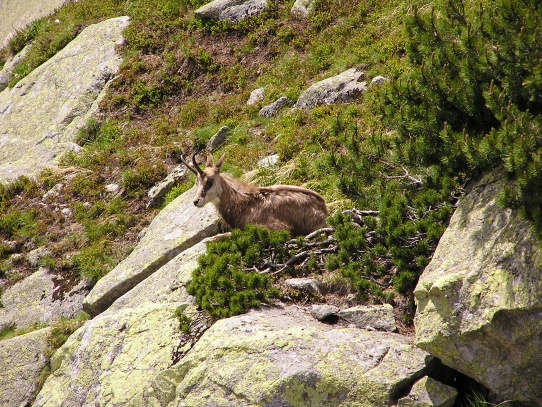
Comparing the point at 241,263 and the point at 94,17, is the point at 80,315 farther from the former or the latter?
the point at 94,17

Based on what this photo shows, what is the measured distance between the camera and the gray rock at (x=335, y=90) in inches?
620

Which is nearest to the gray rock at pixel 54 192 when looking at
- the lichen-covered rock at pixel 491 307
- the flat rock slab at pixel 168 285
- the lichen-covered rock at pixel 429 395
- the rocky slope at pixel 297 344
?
the rocky slope at pixel 297 344

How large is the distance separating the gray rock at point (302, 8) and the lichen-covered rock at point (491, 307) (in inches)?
542

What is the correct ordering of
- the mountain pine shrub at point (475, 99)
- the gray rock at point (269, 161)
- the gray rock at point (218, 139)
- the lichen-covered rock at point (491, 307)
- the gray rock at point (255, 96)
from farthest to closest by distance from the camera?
1. the gray rock at point (255, 96)
2. the gray rock at point (218, 139)
3. the gray rock at point (269, 161)
4. the mountain pine shrub at point (475, 99)
5. the lichen-covered rock at point (491, 307)

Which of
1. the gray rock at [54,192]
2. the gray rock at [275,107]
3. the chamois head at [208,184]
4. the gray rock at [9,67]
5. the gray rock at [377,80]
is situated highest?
the gray rock at [9,67]

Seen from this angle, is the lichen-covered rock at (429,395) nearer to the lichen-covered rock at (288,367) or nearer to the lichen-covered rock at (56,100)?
the lichen-covered rock at (288,367)

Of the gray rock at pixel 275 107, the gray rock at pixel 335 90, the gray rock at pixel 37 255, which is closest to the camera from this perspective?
the gray rock at pixel 37 255

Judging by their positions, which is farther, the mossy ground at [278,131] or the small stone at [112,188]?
the small stone at [112,188]

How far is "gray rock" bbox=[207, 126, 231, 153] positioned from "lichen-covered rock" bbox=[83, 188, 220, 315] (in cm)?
408

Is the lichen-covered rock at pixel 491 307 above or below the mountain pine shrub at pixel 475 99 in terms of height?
below

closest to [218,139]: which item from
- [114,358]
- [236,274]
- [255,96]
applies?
[255,96]

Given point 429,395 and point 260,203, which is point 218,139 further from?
point 429,395

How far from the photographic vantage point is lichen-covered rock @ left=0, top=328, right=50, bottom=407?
1136cm

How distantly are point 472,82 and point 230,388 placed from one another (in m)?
4.69
